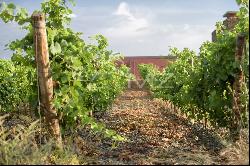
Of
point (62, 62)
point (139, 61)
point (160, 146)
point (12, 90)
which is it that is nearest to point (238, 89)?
point (160, 146)

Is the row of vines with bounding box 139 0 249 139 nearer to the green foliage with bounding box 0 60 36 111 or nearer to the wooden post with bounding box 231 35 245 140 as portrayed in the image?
the wooden post with bounding box 231 35 245 140

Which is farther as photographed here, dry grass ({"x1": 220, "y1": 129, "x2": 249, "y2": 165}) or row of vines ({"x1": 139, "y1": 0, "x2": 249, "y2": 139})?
row of vines ({"x1": 139, "y1": 0, "x2": 249, "y2": 139})

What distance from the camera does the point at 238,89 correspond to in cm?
716

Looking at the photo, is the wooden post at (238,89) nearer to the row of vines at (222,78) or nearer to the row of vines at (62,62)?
the row of vines at (222,78)

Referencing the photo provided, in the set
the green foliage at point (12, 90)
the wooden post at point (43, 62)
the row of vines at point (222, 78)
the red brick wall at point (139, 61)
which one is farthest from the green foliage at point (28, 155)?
the red brick wall at point (139, 61)

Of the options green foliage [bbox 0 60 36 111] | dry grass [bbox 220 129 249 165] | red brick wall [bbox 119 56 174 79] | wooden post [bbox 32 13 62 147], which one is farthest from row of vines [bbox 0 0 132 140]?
red brick wall [bbox 119 56 174 79]

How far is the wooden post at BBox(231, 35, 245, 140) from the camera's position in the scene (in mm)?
6691

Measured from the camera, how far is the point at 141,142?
7996 mm

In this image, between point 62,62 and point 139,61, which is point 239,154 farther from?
point 139,61

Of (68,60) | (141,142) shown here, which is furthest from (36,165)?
(141,142)

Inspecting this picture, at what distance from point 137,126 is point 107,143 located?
1.98 metres

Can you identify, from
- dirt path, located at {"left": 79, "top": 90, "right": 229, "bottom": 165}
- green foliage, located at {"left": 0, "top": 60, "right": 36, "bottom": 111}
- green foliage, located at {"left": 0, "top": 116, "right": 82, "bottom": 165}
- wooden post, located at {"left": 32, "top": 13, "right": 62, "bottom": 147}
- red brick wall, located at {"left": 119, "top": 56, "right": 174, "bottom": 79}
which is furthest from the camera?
red brick wall, located at {"left": 119, "top": 56, "right": 174, "bottom": 79}

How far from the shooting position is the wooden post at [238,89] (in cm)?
669

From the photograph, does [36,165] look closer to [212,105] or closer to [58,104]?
[58,104]
